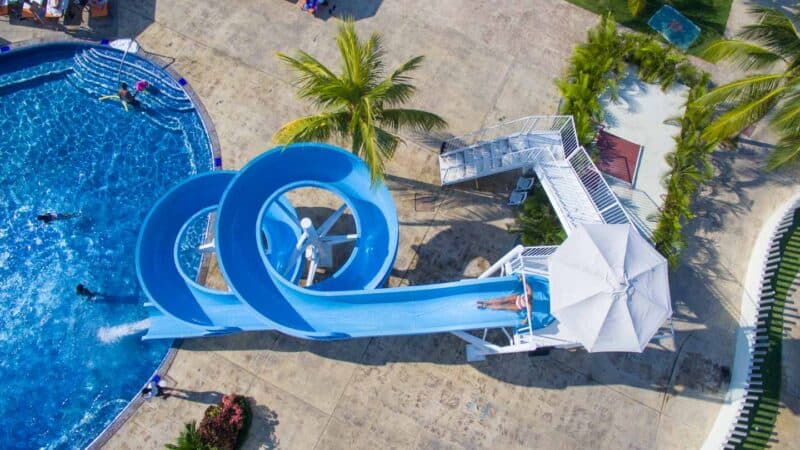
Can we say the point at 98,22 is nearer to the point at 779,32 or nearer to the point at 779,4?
the point at 779,32

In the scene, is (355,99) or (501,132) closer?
(355,99)

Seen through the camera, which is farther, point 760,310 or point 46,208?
point 46,208

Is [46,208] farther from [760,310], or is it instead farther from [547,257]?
[760,310]

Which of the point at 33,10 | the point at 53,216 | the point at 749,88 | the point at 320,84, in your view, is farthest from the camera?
the point at 33,10

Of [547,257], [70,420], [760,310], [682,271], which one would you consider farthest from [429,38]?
[70,420]

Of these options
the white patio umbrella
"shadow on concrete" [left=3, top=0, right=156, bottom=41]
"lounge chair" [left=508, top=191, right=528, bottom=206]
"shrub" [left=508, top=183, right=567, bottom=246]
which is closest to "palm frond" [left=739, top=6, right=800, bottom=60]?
"shrub" [left=508, top=183, right=567, bottom=246]

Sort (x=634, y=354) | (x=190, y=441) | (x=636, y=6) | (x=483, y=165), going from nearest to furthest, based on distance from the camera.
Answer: (x=190, y=441)
(x=634, y=354)
(x=483, y=165)
(x=636, y=6)

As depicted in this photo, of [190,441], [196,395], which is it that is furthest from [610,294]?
[196,395]
